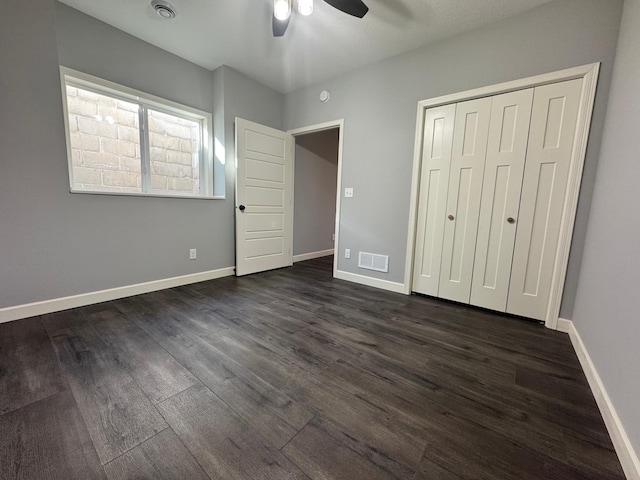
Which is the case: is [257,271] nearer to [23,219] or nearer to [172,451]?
[23,219]

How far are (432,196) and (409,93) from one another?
1.15 metres

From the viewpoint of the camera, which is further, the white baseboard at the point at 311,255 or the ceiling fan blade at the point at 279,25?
the white baseboard at the point at 311,255

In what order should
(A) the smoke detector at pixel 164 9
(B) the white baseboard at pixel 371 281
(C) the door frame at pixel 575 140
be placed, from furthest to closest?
(B) the white baseboard at pixel 371 281, (A) the smoke detector at pixel 164 9, (C) the door frame at pixel 575 140

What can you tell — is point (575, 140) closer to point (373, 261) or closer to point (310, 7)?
point (373, 261)

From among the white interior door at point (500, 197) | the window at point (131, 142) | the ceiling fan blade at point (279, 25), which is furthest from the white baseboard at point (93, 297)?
the white interior door at point (500, 197)

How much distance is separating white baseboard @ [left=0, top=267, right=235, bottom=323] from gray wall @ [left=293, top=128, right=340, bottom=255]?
173cm

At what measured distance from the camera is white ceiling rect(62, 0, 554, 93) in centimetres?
209

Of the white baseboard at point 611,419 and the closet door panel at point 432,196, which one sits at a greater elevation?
the closet door panel at point 432,196

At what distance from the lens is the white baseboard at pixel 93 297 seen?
2.00 m

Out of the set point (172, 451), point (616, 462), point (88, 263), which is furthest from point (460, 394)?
point (88, 263)

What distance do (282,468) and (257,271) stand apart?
9.39 ft

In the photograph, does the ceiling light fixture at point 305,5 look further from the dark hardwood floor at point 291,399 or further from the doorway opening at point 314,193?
the dark hardwood floor at point 291,399

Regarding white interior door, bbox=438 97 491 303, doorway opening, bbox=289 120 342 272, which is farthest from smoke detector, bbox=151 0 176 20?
white interior door, bbox=438 97 491 303

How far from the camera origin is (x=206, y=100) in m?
3.20
